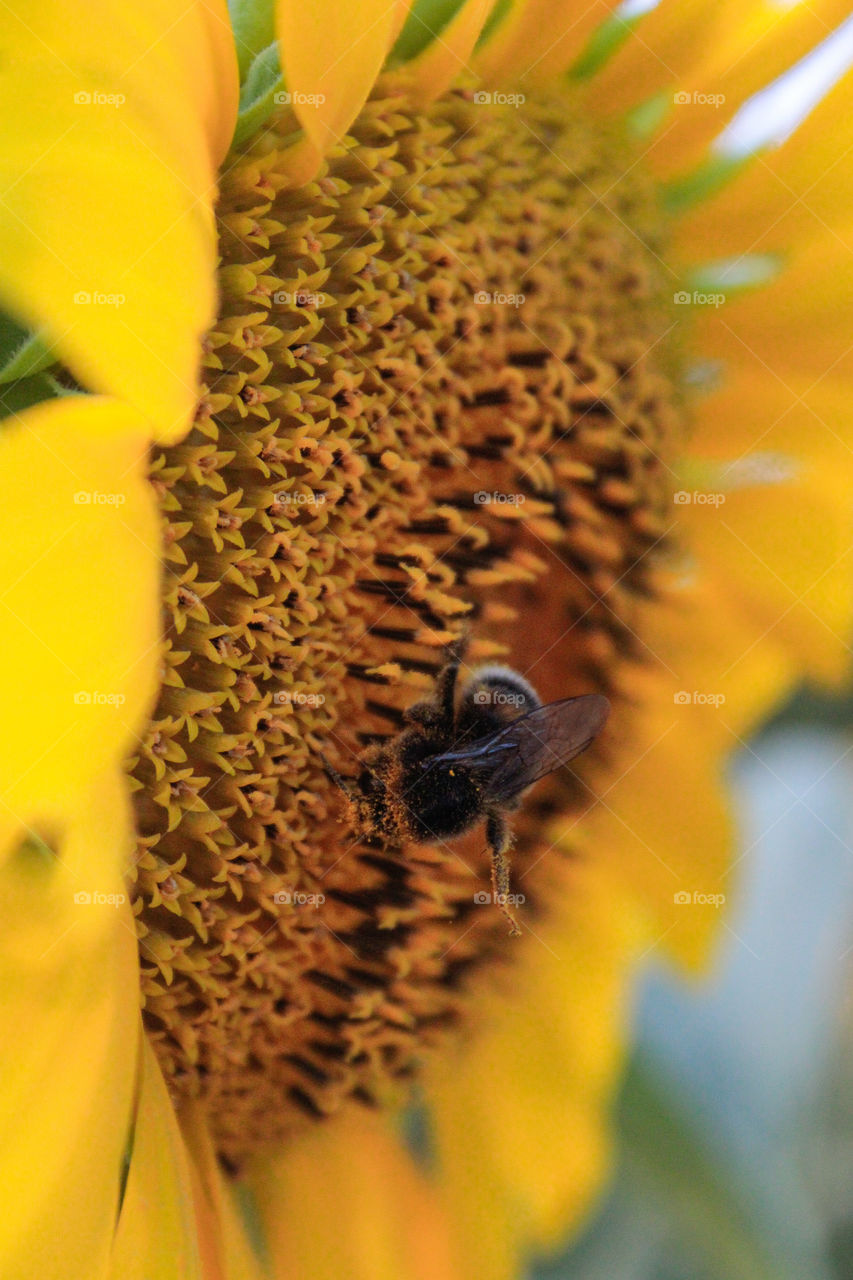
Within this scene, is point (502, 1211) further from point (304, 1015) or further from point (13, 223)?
point (13, 223)

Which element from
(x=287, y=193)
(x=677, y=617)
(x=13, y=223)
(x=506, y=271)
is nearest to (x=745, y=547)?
(x=677, y=617)

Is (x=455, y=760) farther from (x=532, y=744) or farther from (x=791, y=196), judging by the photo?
(x=791, y=196)

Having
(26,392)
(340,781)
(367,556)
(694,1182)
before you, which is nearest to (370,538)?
(367,556)

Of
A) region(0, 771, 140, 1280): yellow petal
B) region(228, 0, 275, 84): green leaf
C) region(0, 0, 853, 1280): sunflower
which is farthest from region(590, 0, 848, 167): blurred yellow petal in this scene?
region(0, 771, 140, 1280): yellow petal

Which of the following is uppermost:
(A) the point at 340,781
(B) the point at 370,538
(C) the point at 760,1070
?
(B) the point at 370,538

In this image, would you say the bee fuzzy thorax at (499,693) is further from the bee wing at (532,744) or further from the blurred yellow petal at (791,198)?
the blurred yellow petal at (791,198)

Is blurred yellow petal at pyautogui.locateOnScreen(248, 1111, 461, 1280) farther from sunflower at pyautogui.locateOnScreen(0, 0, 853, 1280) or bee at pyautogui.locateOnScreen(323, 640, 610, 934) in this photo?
bee at pyautogui.locateOnScreen(323, 640, 610, 934)

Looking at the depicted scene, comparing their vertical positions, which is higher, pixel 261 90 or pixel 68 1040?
pixel 261 90
